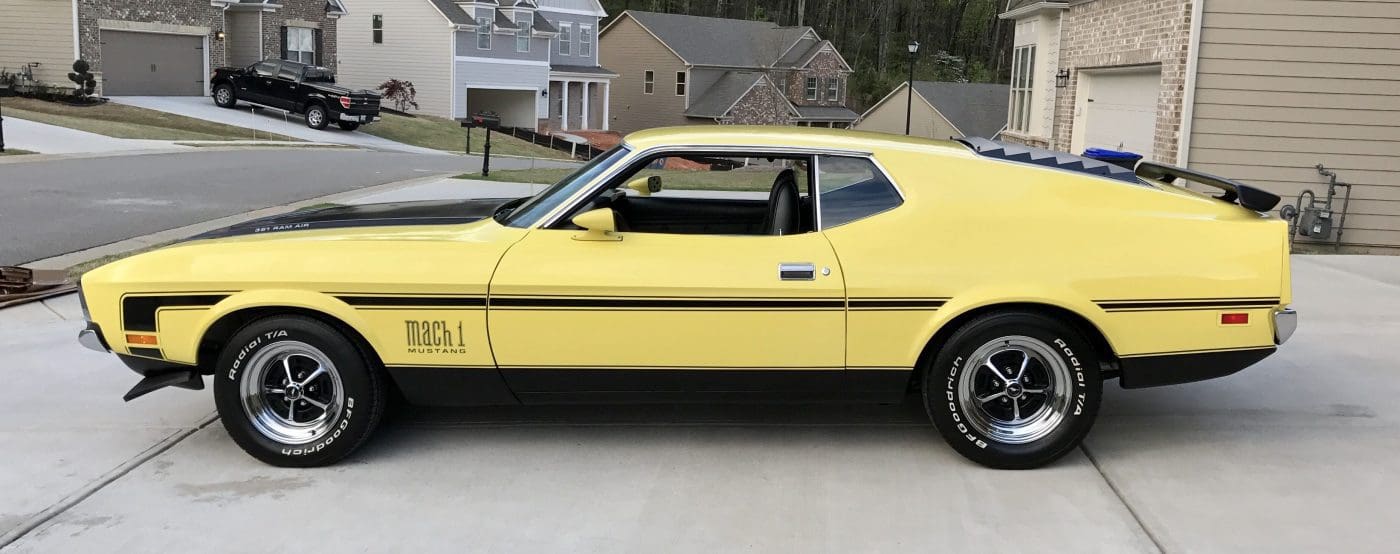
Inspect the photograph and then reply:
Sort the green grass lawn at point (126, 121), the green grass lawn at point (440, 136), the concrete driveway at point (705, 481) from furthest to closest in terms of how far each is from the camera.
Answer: the green grass lawn at point (440, 136)
the green grass lawn at point (126, 121)
the concrete driveway at point (705, 481)

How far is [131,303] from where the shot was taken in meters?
4.77

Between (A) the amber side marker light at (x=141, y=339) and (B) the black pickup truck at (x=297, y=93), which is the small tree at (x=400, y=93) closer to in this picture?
(B) the black pickup truck at (x=297, y=93)

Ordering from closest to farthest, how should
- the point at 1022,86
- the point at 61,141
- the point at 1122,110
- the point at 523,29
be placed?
the point at 1122,110 < the point at 61,141 < the point at 1022,86 < the point at 523,29

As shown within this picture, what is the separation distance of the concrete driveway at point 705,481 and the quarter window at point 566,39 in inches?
1927

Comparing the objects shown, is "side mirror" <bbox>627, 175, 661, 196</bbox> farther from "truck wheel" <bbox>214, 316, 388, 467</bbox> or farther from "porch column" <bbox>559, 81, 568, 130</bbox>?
"porch column" <bbox>559, 81, 568, 130</bbox>

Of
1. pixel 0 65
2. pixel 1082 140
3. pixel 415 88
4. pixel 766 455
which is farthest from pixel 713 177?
pixel 415 88

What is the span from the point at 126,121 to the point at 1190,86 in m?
26.6

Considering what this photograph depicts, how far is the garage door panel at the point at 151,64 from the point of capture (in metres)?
35.4

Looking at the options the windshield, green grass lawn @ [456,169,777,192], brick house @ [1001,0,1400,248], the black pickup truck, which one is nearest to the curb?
green grass lawn @ [456,169,777,192]

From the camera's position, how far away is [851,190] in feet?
16.0

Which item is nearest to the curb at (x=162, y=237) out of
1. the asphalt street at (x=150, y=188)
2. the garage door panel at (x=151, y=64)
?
the asphalt street at (x=150, y=188)

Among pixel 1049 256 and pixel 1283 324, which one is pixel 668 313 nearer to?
pixel 1049 256

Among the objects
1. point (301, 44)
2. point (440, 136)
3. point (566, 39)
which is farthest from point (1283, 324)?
point (566, 39)

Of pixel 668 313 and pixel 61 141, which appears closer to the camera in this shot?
pixel 668 313
